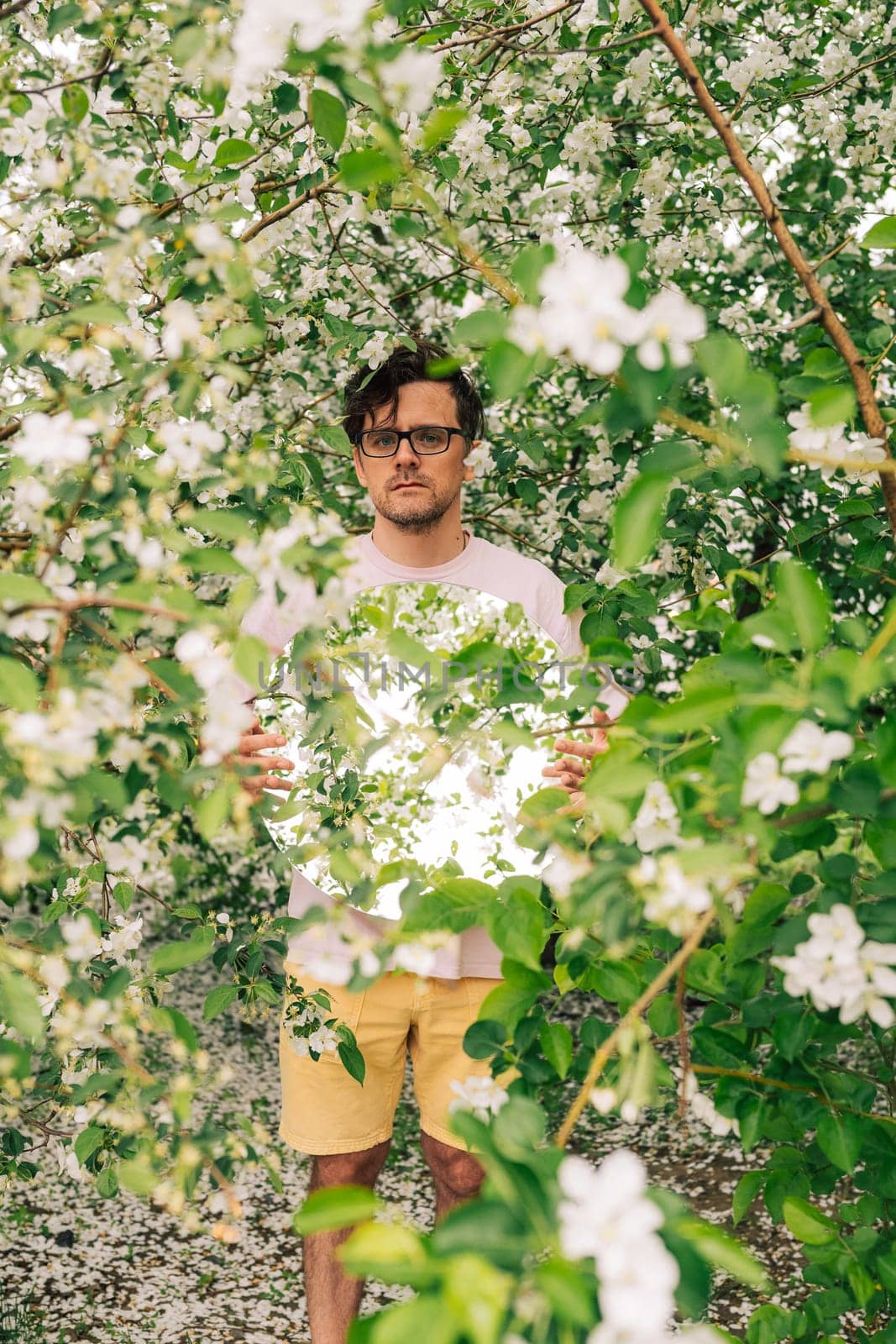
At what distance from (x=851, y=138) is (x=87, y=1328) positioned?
374 centimetres

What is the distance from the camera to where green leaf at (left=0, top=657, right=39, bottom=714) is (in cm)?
102

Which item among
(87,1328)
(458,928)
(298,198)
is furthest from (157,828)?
(458,928)

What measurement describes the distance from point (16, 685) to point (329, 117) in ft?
2.27

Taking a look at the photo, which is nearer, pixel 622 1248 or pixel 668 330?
pixel 622 1248

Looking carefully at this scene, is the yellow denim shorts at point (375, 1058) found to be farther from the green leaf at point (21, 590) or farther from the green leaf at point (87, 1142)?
the green leaf at point (21, 590)

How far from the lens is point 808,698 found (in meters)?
0.98

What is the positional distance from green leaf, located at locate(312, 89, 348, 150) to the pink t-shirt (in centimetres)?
111

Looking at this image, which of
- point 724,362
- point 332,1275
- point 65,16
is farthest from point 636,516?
point 332,1275

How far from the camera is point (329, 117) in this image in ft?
4.04

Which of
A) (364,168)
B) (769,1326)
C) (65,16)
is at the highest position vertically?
(65,16)

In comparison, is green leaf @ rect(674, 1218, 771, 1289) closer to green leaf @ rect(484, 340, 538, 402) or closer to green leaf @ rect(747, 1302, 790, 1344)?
green leaf @ rect(484, 340, 538, 402)

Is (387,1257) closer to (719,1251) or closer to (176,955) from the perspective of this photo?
(719,1251)

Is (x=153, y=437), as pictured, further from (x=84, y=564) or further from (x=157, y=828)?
(x=157, y=828)

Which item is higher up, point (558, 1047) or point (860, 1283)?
point (558, 1047)
